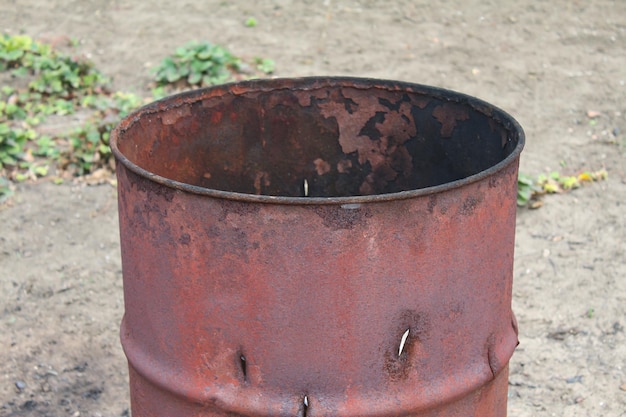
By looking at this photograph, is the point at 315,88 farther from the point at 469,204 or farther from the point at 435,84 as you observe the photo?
the point at 435,84

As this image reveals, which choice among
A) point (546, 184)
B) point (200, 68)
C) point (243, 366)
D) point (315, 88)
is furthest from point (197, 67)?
point (243, 366)

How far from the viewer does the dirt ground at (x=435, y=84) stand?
11.5ft

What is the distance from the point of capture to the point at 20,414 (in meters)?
3.26

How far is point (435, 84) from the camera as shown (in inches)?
233

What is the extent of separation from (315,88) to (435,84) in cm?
335

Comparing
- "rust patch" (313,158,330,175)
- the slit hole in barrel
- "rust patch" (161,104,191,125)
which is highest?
"rust patch" (161,104,191,125)

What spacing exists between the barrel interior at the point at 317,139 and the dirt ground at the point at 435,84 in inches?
44.1

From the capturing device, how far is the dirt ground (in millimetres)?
3508

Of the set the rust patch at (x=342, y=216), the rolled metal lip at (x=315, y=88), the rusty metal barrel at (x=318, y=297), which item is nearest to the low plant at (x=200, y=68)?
the rolled metal lip at (x=315, y=88)

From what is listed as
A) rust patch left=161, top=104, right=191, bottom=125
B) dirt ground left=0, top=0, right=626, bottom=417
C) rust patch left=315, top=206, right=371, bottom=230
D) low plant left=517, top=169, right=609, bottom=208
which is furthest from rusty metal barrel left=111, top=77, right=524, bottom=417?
low plant left=517, top=169, right=609, bottom=208

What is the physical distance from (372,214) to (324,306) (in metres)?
0.23

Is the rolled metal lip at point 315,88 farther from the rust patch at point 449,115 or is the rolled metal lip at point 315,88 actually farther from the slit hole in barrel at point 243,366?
the slit hole in barrel at point 243,366

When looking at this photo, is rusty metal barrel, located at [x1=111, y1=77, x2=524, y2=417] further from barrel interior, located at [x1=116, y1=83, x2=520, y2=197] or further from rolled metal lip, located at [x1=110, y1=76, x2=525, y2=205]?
barrel interior, located at [x1=116, y1=83, x2=520, y2=197]

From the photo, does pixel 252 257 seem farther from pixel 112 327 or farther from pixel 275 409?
pixel 112 327
